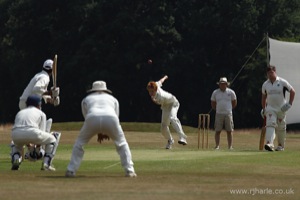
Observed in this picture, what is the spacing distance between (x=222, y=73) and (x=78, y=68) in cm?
881

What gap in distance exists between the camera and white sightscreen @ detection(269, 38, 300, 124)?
119ft

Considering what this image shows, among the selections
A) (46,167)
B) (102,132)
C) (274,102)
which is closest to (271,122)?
(274,102)

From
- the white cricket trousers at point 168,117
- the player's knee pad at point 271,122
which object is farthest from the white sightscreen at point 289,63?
the player's knee pad at point 271,122

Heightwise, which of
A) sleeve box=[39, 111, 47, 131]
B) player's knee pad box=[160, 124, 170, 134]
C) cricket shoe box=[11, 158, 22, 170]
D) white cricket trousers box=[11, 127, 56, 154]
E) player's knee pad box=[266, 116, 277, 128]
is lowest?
player's knee pad box=[160, 124, 170, 134]

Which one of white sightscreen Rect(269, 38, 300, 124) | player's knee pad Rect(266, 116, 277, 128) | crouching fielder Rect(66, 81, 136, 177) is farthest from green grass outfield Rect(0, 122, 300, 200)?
white sightscreen Rect(269, 38, 300, 124)

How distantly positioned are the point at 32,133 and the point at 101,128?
207 centimetres

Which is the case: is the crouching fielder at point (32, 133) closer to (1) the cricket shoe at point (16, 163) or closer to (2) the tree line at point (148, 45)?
(1) the cricket shoe at point (16, 163)

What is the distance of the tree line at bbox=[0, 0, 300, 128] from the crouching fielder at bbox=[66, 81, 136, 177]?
48199mm

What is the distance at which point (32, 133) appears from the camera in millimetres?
19000

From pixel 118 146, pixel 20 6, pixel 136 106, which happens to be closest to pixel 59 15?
pixel 20 6

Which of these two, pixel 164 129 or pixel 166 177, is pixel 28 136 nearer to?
pixel 166 177

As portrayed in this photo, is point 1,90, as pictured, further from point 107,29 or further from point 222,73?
point 222,73

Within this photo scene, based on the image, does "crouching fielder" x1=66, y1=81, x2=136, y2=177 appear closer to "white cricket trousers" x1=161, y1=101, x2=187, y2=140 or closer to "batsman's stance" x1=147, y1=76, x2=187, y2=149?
"batsman's stance" x1=147, y1=76, x2=187, y2=149

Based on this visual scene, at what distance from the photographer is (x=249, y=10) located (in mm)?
68062
